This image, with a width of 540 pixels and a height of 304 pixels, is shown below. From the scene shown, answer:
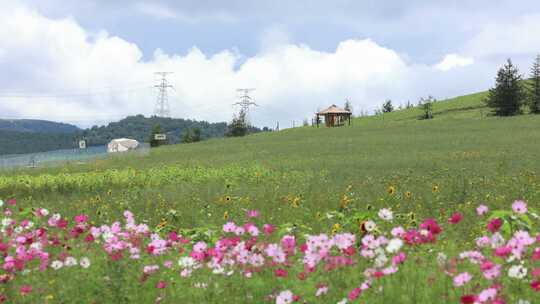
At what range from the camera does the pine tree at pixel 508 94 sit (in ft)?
234

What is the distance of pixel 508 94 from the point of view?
234ft

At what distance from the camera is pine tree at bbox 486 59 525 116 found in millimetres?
71250

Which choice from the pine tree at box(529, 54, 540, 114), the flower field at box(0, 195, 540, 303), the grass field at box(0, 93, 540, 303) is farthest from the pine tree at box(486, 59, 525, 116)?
the flower field at box(0, 195, 540, 303)

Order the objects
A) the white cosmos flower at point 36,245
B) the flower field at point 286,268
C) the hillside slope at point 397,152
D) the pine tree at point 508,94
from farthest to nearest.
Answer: the pine tree at point 508,94, the hillside slope at point 397,152, the white cosmos flower at point 36,245, the flower field at point 286,268

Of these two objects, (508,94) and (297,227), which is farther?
(508,94)

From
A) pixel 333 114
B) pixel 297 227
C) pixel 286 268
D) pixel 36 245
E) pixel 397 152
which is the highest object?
pixel 333 114

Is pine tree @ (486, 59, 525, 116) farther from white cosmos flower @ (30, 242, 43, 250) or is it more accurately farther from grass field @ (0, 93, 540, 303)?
white cosmos flower @ (30, 242, 43, 250)

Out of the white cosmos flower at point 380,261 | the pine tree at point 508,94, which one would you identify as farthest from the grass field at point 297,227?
the pine tree at point 508,94

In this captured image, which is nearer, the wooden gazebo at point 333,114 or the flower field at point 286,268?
the flower field at point 286,268

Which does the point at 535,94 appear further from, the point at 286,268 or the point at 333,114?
the point at 286,268

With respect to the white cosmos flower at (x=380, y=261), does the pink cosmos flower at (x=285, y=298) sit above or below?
below

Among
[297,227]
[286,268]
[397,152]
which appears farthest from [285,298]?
[397,152]

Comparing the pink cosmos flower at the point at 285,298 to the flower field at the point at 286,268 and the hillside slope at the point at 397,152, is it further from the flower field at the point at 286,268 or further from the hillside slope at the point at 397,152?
the hillside slope at the point at 397,152

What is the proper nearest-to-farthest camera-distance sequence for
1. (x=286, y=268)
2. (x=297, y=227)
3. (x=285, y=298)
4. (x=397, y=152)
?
(x=285, y=298) → (x=286, y=268) → (x=297, y=227) → (x=397, y=152)
